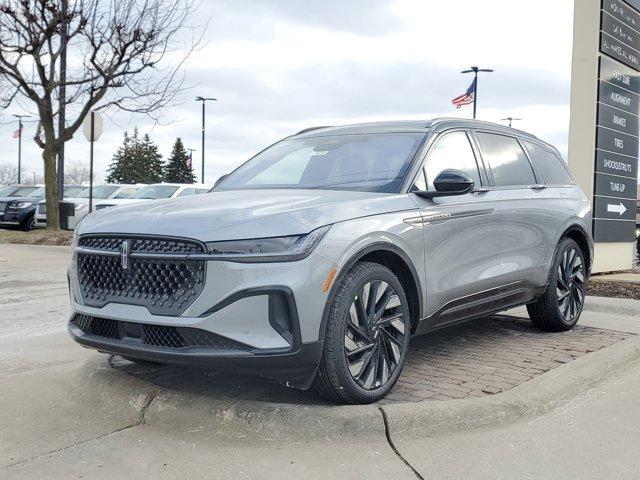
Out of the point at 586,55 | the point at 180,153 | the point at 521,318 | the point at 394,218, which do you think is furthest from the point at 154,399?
the point at 180,153

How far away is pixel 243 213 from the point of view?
3664mm

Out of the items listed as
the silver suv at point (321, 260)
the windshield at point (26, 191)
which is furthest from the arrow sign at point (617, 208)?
the windshield at point (26, 191)

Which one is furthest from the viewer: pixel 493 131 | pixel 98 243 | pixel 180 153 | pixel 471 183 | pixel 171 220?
pixel 180 153

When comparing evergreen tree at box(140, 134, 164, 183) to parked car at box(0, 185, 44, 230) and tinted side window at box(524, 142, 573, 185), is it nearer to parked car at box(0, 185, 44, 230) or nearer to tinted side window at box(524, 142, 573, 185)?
parked car at box(0, 185, 44, 230)

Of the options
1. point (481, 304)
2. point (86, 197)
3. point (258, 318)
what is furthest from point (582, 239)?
point (86, 197)

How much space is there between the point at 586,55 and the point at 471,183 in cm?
702

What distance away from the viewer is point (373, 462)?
3.36m

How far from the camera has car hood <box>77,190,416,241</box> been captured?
3.54 metres

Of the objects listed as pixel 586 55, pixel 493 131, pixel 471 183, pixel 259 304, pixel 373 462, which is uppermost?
pixel 586 55

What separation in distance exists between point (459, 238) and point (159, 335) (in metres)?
2.11

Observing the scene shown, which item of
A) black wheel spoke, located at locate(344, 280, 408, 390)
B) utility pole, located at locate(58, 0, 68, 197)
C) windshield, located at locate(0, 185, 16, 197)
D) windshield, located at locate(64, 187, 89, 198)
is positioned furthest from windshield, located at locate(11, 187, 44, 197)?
black wheel spoke, located at locate(344, 280, 408, 390)

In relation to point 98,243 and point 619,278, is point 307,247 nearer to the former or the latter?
point 98,243

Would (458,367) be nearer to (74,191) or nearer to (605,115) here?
(605,115)

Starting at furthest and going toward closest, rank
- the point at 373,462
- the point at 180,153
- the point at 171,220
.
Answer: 1. the point at 180,153
2. the point at 171,220
3. the point at 373,462
